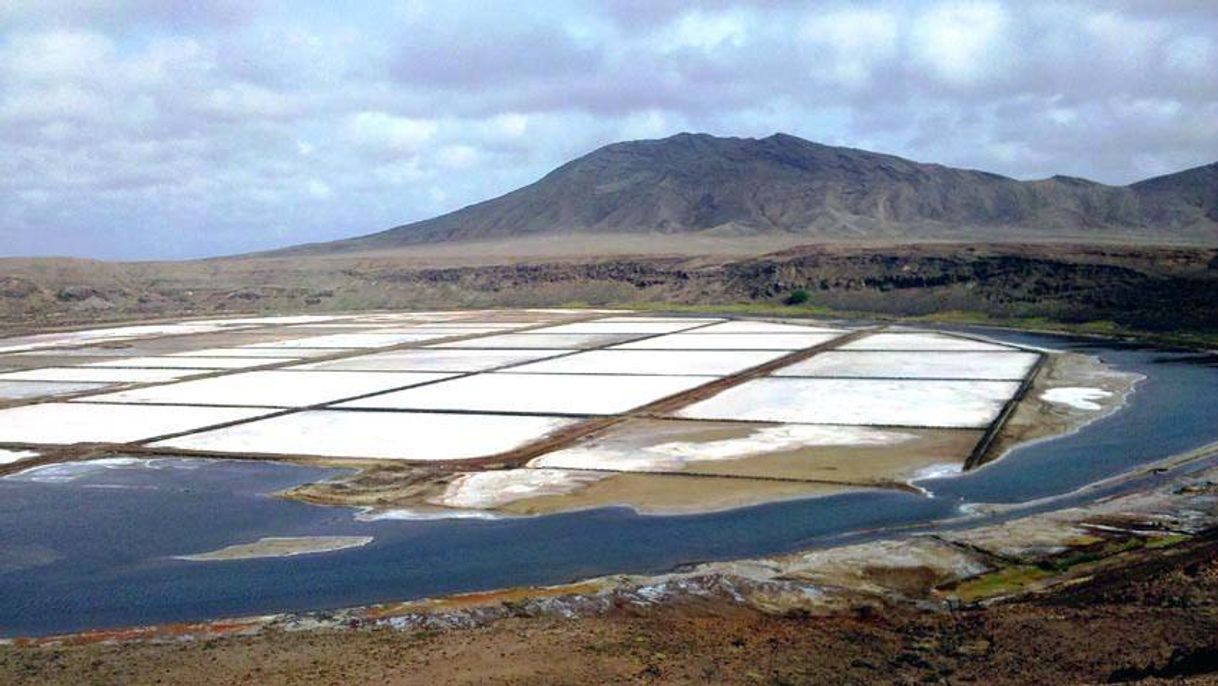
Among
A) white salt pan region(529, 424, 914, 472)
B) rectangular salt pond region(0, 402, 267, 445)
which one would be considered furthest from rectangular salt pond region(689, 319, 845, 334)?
rectangular salt pond region(0, 402, 267, 445)

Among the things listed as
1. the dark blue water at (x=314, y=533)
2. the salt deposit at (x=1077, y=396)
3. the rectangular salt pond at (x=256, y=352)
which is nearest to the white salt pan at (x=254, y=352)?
the rectangular salt pond at (x=256, y=352)

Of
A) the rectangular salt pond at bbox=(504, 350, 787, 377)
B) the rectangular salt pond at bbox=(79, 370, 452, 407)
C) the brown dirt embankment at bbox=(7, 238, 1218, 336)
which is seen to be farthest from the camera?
the brown dirt embankment at bbox=(7, 238, 1218, 336)

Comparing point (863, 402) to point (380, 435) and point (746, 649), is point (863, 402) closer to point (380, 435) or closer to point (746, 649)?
point (380, 435)

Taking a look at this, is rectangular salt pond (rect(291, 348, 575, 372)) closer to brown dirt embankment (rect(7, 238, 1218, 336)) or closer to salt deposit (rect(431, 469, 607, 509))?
salt deposit (rect(431, 469, 607, 509))

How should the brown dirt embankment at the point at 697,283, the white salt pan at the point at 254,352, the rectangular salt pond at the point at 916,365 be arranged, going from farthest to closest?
1. the brown dirt embankment at the point at 697,283
2. the white salt pan at the point at 254,352
3. the rectangular salt pond at the point at 916,365

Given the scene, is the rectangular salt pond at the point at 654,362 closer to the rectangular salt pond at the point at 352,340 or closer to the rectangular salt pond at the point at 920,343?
the rectangular salt pond at the point at 920,343

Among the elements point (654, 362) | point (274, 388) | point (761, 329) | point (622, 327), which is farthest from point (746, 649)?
point (622, 327)
